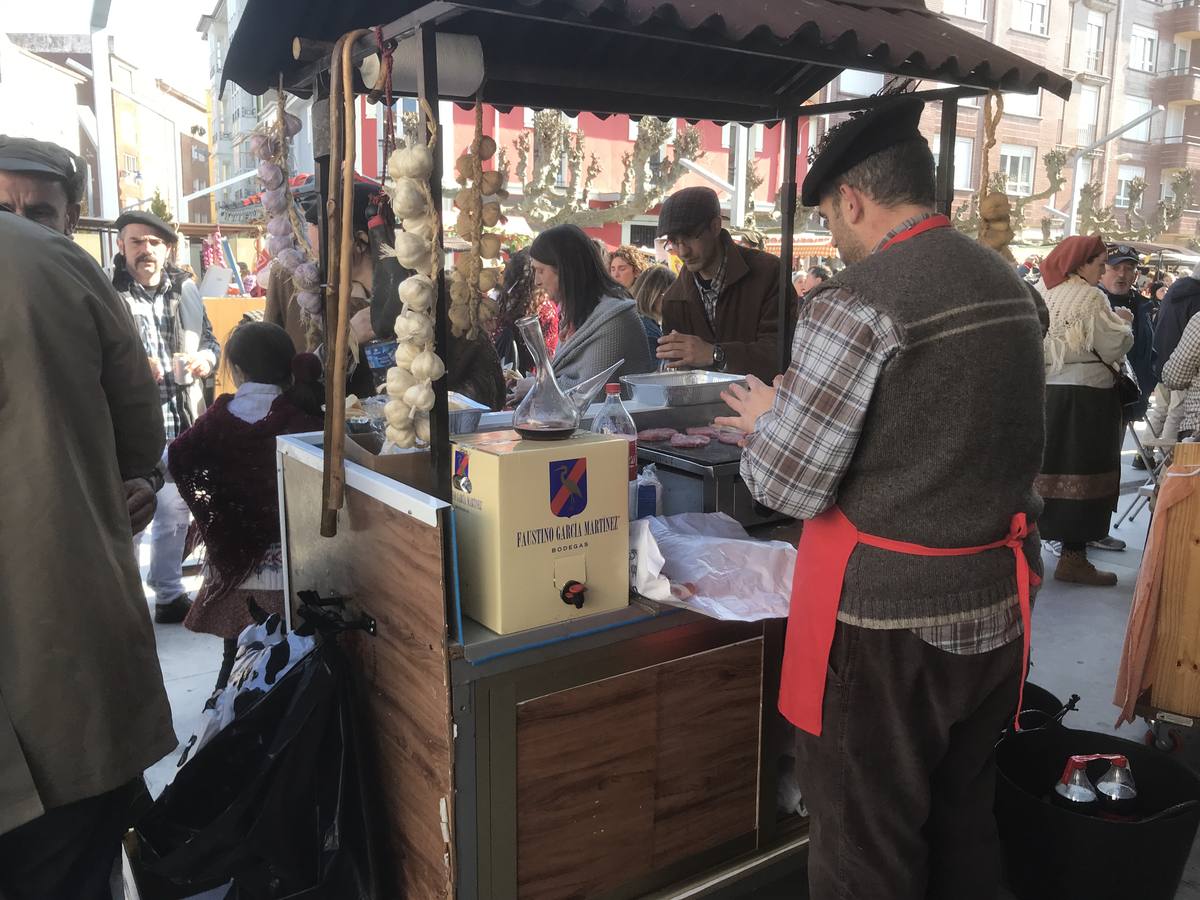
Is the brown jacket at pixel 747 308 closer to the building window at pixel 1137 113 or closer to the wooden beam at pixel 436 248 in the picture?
the wooden beam at pixel 436 248

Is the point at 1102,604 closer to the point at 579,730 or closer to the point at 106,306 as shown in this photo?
the point at 579,730

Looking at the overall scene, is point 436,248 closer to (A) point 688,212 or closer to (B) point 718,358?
(B) point 718,358

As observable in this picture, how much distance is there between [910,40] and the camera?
218 cm

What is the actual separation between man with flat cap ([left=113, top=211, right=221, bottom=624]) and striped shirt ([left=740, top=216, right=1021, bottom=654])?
337 centimetres

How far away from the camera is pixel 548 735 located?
1.85m

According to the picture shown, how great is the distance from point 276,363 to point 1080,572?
166 inches

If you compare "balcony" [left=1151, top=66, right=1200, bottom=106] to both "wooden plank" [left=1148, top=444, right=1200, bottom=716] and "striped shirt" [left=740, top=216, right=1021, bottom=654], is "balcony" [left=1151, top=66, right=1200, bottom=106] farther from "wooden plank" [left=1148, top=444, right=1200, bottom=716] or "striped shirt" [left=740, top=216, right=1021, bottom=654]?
"striped shirt" [left=740, top=216, right=1021, bottom=654]

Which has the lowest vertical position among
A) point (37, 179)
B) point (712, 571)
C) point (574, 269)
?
point (712, 571)

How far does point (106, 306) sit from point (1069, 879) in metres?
2.61

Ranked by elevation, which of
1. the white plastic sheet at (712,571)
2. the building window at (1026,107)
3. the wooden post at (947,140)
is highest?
the building window at (1026,107)

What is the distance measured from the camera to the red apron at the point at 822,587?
162 centimetres

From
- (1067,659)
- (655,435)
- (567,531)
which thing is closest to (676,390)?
(655,435)

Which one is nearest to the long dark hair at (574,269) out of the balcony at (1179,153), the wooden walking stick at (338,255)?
the wooden walking stick at (338,255)

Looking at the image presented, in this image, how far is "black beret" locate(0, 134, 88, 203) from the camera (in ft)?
5.90
